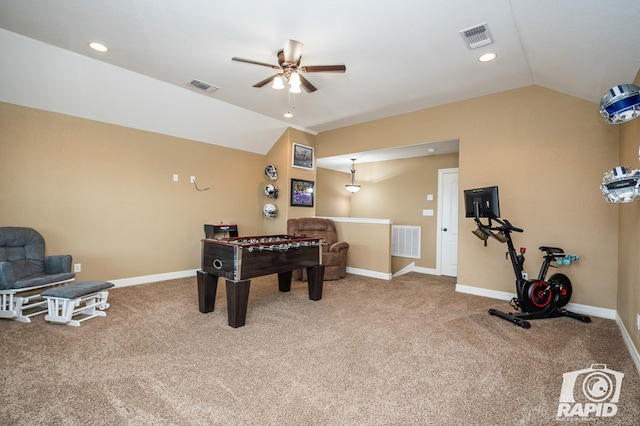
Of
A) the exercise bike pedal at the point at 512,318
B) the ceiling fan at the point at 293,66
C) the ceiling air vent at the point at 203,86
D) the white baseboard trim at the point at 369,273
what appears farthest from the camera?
→ the white baseboard trim at the point at 369,273

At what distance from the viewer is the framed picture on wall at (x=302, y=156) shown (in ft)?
19.8

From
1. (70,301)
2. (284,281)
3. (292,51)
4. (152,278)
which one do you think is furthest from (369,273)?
(70,301)

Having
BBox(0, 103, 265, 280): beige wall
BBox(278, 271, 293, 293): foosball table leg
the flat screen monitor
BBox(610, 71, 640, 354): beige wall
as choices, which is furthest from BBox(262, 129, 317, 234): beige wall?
BBox(610, 71, 640, 354): beige wall

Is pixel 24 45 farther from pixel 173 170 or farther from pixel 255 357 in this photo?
pixel 255 357

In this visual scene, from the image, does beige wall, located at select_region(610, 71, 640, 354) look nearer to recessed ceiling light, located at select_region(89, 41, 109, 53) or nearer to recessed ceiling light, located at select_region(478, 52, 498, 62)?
recessed ceiling light, located at select_region(478, 52, 498, 62)

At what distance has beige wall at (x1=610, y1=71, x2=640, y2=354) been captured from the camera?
2.47m

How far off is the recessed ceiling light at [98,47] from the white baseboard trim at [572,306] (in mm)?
5426

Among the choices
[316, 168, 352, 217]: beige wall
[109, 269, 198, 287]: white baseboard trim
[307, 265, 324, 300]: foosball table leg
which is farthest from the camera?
[316, 168, 352, 217]: beige wall

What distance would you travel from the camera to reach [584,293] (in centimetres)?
356

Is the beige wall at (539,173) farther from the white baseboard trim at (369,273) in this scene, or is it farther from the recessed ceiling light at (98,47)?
the recessed ceiling light at (98,47)

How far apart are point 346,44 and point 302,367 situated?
9.80 feet

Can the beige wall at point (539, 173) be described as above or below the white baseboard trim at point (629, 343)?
above

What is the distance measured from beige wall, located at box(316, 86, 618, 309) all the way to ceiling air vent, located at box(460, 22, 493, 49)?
154cm

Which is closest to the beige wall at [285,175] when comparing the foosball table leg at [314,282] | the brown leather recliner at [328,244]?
the brown leather recliner at [328,244]
